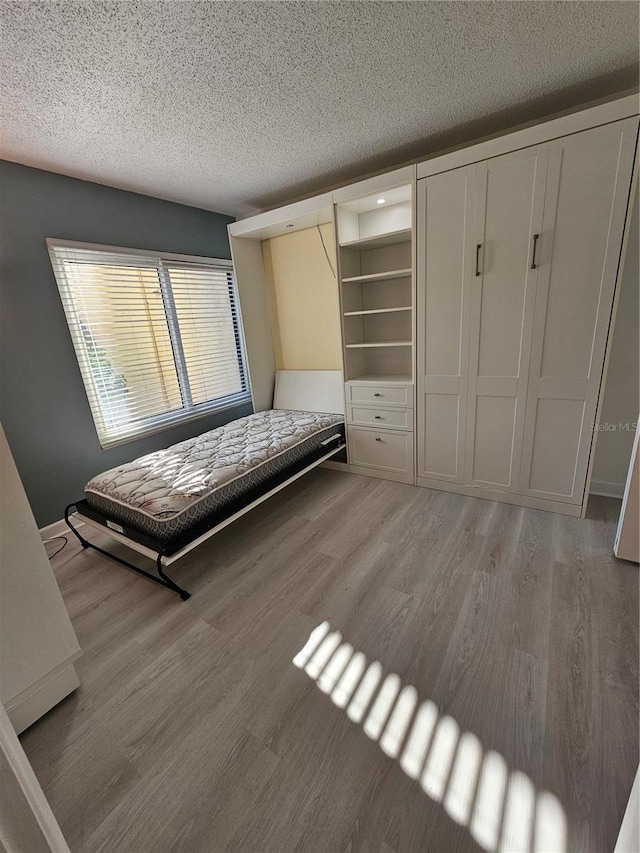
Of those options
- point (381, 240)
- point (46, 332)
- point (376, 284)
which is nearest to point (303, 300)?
point (376, 284)

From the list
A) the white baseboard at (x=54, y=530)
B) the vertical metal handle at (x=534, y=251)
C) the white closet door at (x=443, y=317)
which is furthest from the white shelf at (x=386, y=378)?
the white baseboard at (x=54, y=530)

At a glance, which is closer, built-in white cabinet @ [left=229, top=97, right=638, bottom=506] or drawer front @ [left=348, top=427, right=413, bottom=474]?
built-in white cabinet @ [left=229, top=97, right=638, bottom=506]

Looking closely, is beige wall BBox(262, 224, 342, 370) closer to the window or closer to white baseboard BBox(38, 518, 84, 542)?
the window

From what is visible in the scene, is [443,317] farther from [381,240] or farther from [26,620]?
[26,620]

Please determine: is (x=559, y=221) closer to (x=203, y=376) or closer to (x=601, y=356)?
(x=601, y=356)

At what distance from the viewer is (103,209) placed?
267 centimetres

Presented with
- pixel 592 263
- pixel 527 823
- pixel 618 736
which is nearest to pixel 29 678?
pixel 527 823

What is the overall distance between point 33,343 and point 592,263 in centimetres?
348

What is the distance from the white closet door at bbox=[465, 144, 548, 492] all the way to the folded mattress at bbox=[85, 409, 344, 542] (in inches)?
47.9

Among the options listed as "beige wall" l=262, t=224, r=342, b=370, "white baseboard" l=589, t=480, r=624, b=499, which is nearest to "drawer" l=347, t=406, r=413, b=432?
"beige wall" l=262, t=224, r=342, b=370

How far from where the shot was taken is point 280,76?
1653 mm

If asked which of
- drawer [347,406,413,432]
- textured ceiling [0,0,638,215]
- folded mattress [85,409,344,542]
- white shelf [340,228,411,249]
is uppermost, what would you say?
textured ceiling [0,0,638,215]

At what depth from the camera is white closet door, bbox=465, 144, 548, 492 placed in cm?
Answer: 204

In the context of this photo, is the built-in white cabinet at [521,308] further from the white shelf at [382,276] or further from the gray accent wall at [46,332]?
the gray accent wall at [46,332]
